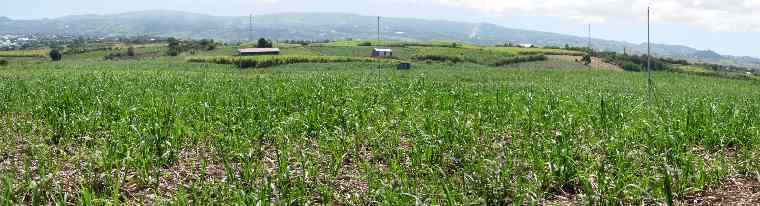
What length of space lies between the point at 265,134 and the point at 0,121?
610 cm

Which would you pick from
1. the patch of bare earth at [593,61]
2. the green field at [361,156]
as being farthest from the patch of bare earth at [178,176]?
the patch of bare earth at [593,61]

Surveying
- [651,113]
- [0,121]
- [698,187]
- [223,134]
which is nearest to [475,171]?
[698,187]

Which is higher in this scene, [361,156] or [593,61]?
[593,61]

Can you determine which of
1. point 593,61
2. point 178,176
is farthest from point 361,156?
point 593,61

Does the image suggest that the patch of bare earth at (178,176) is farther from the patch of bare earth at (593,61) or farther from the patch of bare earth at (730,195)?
the patch of bare earth at (593,61)

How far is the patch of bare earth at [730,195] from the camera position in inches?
291

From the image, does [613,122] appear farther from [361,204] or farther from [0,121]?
[0,121]

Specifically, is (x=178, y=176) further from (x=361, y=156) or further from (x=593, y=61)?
(x=593, y=61)

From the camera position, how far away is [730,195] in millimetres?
7676

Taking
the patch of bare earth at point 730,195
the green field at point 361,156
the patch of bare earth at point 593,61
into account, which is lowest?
the patch of bare earth at point 730,195

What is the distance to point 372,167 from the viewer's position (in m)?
9.20

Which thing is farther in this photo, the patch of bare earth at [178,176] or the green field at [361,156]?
the patch of bare earth at [178,176]

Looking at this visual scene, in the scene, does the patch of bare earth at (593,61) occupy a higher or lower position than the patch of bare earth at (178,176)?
higher

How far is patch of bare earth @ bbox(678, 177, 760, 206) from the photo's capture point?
738 centimetres
